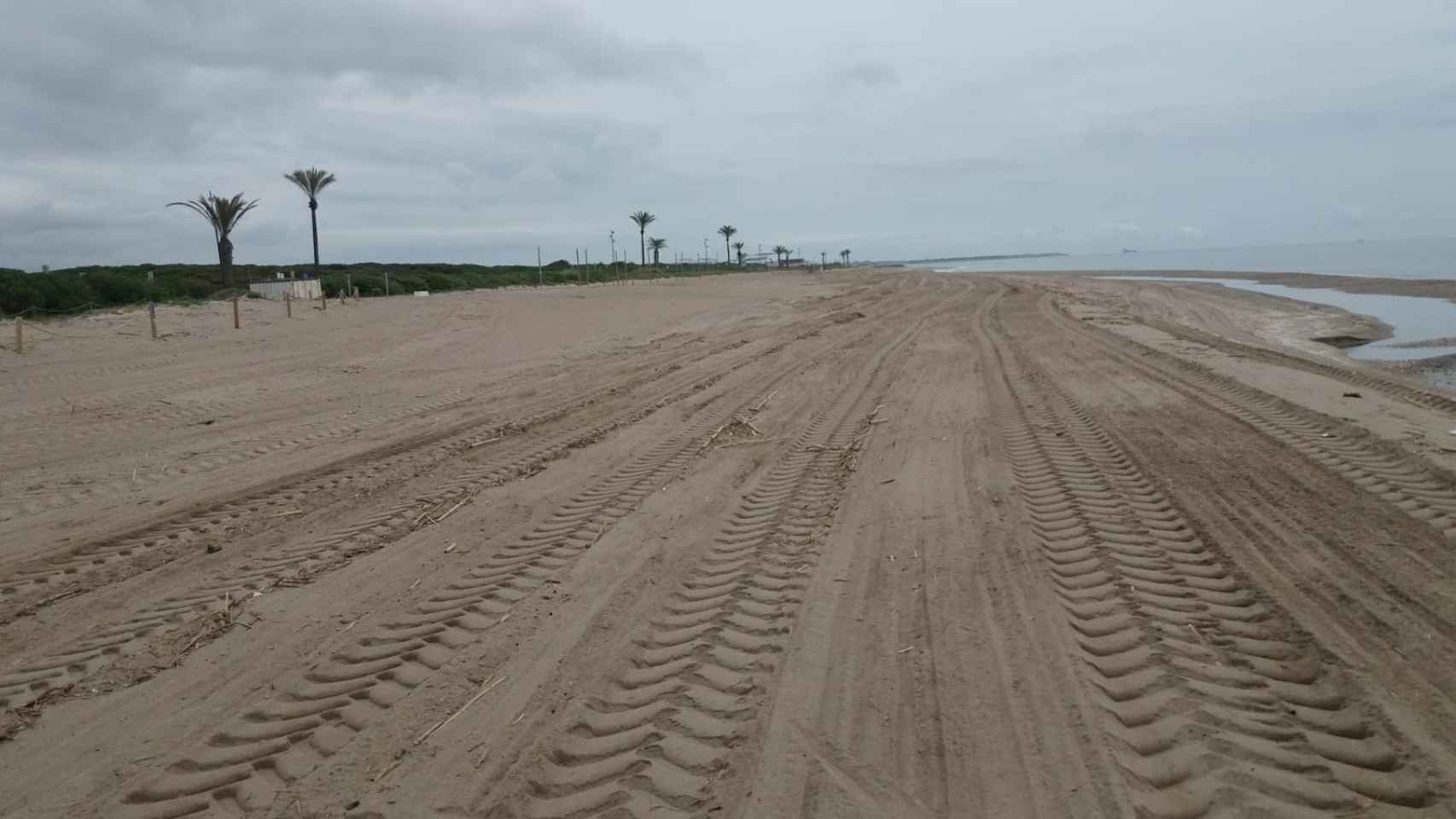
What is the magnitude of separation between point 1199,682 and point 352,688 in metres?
3.39

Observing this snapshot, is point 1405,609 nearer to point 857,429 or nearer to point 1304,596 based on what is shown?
point 1304,596

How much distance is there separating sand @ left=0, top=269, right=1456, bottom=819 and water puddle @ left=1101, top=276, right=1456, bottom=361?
851cm

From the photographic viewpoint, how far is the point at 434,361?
16141 millimetres

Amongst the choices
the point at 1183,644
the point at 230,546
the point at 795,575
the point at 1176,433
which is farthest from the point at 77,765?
the point at 1176,433

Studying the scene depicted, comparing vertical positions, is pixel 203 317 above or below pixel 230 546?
above

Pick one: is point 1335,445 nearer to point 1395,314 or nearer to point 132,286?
point 1395,314

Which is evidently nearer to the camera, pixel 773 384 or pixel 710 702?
pixel 710 702

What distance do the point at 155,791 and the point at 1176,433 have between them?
308 inches

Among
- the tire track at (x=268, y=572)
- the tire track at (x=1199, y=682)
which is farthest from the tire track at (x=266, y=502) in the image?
the tire track at (x=1199, y=682)

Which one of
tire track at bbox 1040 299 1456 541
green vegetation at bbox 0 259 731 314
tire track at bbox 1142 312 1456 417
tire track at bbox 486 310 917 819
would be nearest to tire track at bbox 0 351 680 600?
tire track at bbox 486 310 917 819

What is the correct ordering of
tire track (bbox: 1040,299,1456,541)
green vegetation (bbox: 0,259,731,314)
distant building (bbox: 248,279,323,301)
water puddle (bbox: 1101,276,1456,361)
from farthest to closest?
distant building (bbox: 248,279,323,301)
green vegetation (bbox: 0,259,731,314)
water puddle (bbox: 1101,276,1456,361)
tire track (bbox: 1040,299,1456,541)

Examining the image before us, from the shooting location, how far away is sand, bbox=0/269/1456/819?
2961mm

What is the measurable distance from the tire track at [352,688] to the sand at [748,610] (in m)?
0.02

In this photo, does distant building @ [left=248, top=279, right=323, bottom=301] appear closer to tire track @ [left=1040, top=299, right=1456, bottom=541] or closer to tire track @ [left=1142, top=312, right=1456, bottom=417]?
tire track @ [left=1142, top=312, right=1456, bottom=417]
